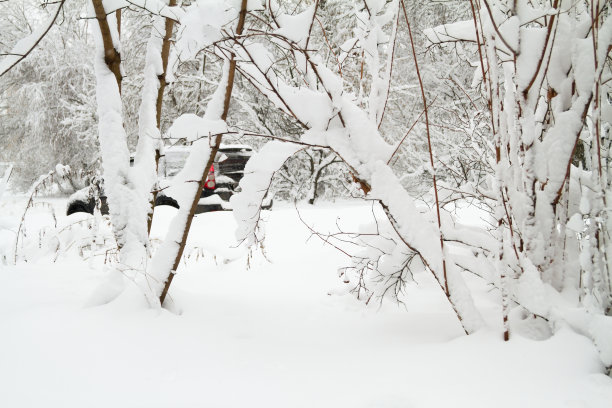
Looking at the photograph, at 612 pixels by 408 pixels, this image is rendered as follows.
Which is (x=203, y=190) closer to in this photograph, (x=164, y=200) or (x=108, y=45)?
(x=164, y=200)

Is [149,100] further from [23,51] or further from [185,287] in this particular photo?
[185,287]

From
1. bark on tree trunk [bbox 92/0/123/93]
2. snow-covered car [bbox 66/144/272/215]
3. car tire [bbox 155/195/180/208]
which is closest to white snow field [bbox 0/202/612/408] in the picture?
bark on tree trunk [bbox 92/0/123/93]

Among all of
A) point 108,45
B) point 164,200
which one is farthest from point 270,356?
point 164,200

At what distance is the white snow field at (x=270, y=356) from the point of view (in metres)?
1.48

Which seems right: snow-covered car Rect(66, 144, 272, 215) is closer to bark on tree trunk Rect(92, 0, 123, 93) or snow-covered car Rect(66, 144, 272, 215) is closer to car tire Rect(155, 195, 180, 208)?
car tire Rect(155, 195, 180, 208)

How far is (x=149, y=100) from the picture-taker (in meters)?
2.69

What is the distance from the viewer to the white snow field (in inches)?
58.2

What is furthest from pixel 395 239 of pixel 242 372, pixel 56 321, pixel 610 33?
pixel 56 321

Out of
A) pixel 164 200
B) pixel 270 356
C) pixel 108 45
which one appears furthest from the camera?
pixel 164 200

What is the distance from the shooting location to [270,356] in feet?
6.29

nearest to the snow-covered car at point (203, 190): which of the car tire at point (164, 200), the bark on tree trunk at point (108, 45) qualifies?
the car tire at point (164, 200)

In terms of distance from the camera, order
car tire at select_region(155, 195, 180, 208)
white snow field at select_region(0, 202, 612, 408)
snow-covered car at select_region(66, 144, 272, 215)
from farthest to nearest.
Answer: car tire at select_region(155, 195, 180, 208), snow-covered car at select_region(66, 144, 272, 215), white snow field at select_region(0, 202, 612, 408)

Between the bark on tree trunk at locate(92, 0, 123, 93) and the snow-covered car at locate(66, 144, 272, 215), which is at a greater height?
the bark on tree trunk at locate(92, 0, 123, 93)

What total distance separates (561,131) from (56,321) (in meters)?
2.55
